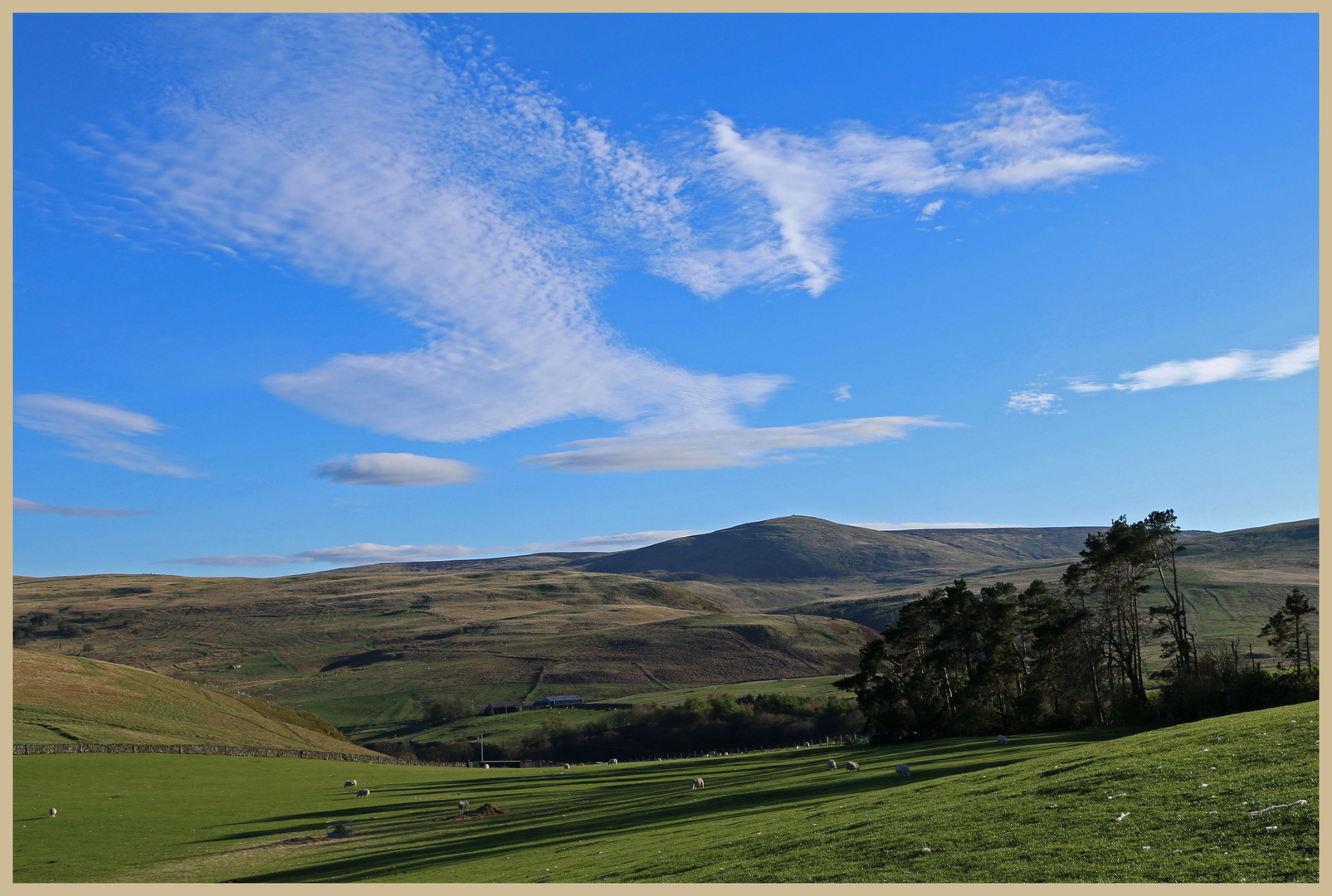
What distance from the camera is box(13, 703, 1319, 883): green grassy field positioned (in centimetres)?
1814

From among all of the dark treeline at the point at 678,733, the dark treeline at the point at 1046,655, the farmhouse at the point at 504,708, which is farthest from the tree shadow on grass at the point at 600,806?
the farmhouse at the point at 504,708

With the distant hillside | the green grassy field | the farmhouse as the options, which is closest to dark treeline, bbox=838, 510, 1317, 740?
the green grassy field

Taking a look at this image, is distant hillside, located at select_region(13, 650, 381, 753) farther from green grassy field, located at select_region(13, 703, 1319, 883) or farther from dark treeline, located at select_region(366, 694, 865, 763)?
dark treeline, located at select_region(366, 694, 865, 763)

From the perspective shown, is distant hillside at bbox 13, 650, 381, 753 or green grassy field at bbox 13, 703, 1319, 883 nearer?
green grassy field at bbox 13, 703, 1319, 883

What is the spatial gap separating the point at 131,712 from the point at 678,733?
286 feet

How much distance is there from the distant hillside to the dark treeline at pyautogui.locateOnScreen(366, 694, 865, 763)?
23.2 meters

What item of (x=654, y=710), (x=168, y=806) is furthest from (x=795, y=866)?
(x=654, y=710)

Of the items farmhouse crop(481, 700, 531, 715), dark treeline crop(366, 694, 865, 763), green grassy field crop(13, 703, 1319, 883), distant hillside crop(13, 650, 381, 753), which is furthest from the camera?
farmhouse crop(481, 700, 531, 715)

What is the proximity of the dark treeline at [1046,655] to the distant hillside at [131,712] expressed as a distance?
79.4 m

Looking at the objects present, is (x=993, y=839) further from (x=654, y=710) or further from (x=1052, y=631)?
(x=654, y=710)

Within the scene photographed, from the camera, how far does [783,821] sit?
31000 millimetres

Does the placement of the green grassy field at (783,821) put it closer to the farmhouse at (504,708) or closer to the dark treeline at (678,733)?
the dark treeline at (678,733)

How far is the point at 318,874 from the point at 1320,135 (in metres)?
44.5

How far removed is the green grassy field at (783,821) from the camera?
18141 mm
